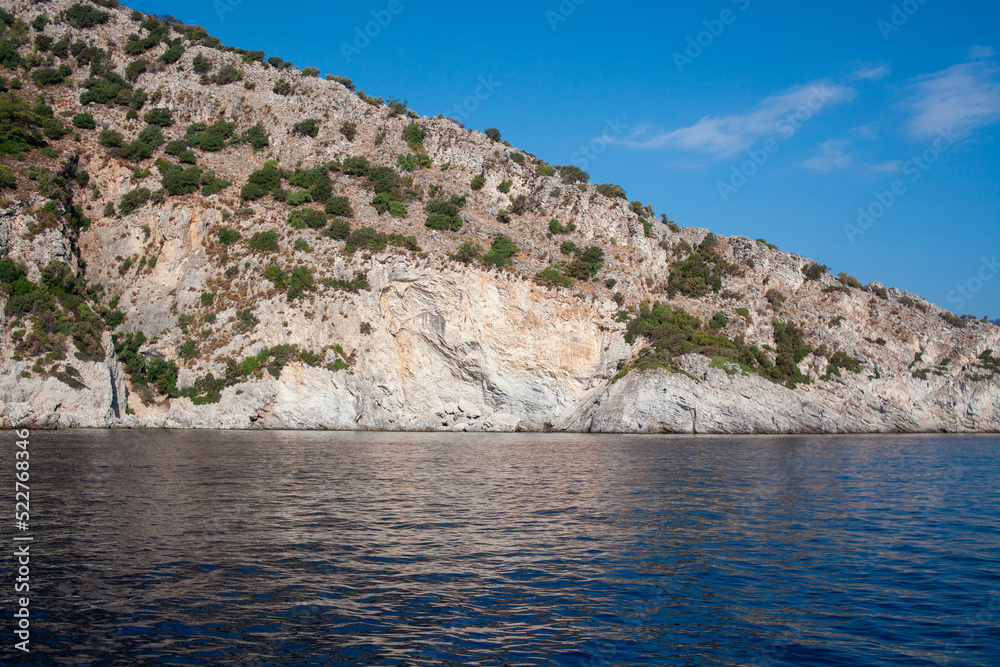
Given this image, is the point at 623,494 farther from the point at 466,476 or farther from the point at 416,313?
the point at 416,313

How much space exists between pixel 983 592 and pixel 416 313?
1983 inches

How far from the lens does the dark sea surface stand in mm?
8742

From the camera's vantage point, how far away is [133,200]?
63000 mm

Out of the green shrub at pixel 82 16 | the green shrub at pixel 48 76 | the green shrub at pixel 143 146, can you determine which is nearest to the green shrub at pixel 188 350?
the green shrub at pixel 143 146

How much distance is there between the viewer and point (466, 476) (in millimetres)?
25266

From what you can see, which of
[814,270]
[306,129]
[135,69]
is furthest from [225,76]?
[814,270]

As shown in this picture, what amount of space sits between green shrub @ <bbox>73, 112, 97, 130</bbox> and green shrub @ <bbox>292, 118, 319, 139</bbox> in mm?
20711

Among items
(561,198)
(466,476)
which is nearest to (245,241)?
(561,198)

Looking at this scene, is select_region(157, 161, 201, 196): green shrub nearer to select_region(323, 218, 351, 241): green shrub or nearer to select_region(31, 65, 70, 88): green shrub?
select_region(323, 218, 351, 241): green shrub

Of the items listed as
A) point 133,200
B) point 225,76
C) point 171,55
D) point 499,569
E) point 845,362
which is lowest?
point 499,569

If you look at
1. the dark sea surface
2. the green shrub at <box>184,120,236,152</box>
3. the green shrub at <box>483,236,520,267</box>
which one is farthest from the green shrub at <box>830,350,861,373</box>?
the green shrub at <box>184,120,236,152</box>

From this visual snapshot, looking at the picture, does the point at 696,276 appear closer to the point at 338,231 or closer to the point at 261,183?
the point at 338,231

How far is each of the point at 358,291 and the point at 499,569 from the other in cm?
→ 4937

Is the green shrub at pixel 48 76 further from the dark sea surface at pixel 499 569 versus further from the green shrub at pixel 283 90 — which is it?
the dark sea surface at pixel 499 569
